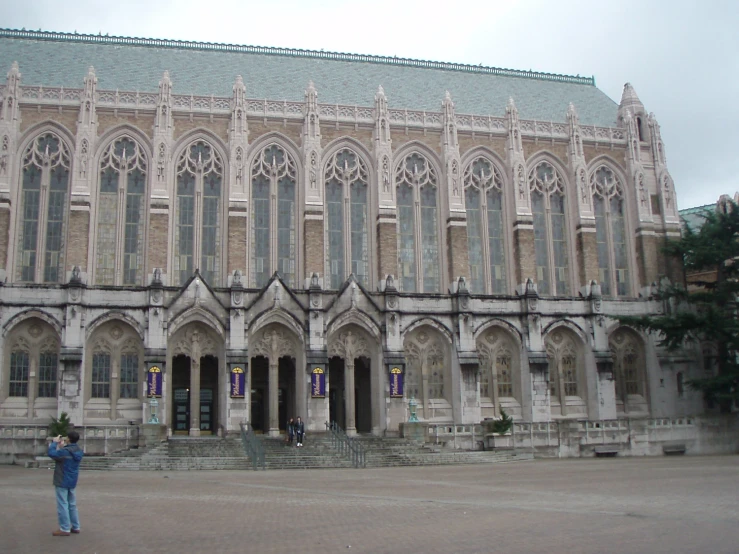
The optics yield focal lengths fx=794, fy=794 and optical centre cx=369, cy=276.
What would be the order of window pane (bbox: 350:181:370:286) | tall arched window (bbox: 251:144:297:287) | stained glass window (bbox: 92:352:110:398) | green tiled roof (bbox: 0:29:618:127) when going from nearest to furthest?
stained glass window (bbox: 92:352:110:398) → tall arched window (bbox: 251:144:297:287) → window pane (bbox: 350:181:370:286) → green tiled roof (bbox: 0:29:618:127)

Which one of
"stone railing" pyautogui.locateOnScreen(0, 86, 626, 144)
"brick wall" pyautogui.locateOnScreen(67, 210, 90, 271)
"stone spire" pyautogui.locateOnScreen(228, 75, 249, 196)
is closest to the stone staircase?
"brick wall" pyautogui.locateOnScreen(67, 210, 90, 271)

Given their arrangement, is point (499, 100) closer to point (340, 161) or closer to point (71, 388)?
point (340, 161)

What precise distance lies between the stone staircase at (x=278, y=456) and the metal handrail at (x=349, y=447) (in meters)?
0.26

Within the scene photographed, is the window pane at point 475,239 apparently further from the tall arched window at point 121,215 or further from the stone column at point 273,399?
the tall arched window at point 121,215

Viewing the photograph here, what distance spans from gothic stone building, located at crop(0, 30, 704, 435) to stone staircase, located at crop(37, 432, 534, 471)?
2.87 meters

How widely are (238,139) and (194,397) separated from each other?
13.6m

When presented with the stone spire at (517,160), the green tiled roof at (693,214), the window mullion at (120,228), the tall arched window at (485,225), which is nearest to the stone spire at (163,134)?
the window mullion at (120,228)

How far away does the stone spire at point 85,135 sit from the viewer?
3975 centimetres

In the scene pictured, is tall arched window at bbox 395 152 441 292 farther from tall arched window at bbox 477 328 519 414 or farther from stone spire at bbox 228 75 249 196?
stone spire at bbox 228 75 249 196

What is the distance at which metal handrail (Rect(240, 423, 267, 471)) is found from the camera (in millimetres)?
30438

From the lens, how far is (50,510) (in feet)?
52.1

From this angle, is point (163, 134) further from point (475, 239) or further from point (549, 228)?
point (549, 228)

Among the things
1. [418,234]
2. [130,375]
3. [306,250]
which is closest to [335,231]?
[306,250]

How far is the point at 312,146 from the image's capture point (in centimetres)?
4244
